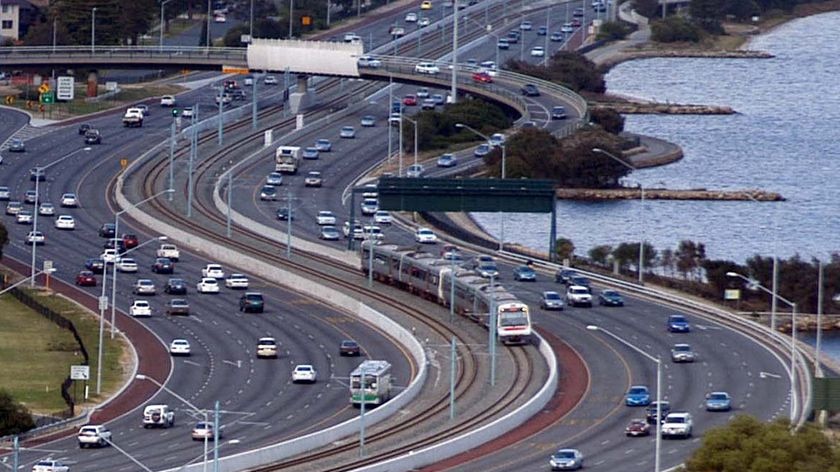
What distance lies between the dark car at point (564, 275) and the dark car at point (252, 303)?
48.3ft

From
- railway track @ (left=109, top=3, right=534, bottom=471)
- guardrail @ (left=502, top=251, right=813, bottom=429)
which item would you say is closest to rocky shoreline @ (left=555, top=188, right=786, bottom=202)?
railway track @ (left=109, top=3, right=534, bottom=471)

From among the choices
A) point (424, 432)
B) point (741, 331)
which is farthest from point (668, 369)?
point (424, 432)

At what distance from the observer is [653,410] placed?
100000 millimetres

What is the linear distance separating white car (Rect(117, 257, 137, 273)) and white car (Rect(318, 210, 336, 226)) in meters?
18.2

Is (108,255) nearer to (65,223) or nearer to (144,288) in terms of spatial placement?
(144,288)

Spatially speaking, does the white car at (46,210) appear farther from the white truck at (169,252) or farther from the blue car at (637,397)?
the blue car at (637,397)

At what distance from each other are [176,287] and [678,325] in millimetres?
26086

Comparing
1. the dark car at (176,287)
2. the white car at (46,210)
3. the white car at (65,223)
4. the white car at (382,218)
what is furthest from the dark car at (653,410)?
the white car at (46,210)

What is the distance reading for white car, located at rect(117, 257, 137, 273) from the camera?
138 meters

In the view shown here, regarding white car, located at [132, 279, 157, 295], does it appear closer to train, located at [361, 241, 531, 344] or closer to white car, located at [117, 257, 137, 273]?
white car, located at [117, 257, 137, 273]

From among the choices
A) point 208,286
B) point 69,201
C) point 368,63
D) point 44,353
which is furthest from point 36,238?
point 368,63

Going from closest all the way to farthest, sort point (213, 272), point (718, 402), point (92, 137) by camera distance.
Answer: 1. point (718, 402)
2. point (213, 272)
3. point (92, 137)

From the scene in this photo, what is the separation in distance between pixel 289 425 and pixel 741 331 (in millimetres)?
26403

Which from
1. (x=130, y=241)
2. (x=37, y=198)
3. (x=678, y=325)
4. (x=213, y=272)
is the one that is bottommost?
(x=130, y=241)
